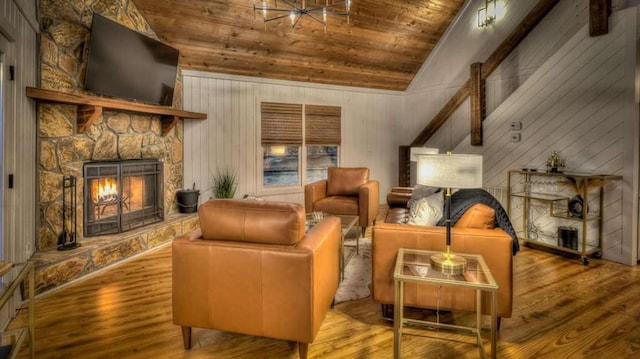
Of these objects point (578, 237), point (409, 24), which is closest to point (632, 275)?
point (578, 237)

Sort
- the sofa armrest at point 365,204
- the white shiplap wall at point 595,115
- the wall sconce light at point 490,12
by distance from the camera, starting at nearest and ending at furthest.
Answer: the white shiplap wall at point 595,115 → the sofa armrest at point 365,204 → the wall sconce light at point 490,12

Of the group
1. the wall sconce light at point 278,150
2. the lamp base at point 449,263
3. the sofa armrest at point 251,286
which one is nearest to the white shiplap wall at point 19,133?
the sofa armrest at point 251,286

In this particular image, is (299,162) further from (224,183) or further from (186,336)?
(186,336)

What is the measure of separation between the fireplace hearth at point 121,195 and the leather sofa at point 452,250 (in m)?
3.15

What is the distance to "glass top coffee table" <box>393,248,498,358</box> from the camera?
1.80 meters

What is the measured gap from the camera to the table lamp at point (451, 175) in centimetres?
194

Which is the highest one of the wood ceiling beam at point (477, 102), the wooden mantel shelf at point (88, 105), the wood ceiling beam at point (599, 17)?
the wood ceiling beam at point (599, 17)

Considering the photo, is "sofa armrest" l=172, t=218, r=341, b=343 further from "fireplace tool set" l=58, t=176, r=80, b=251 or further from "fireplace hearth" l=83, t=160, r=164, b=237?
"fireplace hearth" l=83, t=160, r=164, b=237

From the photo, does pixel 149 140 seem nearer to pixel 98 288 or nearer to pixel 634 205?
pixel 98 288

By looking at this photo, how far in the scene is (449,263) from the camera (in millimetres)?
2008

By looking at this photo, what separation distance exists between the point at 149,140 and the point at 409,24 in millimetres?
4368

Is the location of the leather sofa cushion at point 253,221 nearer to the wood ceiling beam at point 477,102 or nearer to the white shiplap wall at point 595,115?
the white shiplap wall at point 595,115

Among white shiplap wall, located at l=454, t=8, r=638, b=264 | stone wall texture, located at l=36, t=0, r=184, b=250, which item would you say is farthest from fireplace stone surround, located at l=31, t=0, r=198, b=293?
white shiplap wall, located at l=454, t=8, r=638, b=264

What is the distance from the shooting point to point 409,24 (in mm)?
5590
